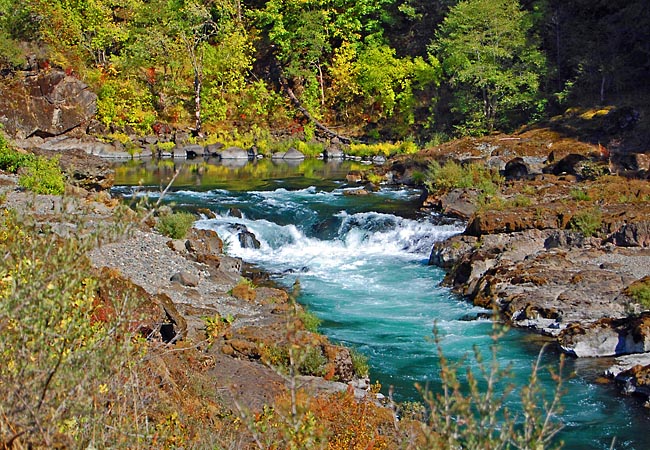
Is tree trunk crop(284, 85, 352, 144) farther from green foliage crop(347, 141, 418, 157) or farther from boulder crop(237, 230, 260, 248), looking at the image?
boulder crop(237, 230, 260, 248)

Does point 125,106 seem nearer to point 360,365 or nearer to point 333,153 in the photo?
point 333,153

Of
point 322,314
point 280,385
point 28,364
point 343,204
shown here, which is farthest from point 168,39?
point 28,364

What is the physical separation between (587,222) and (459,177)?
6.82 metres

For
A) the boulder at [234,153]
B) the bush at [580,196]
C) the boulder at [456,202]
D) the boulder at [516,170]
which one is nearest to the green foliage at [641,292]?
the bush at [580,196]

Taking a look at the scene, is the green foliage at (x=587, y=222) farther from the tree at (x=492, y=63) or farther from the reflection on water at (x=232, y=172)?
the tree at (x=492, y=63)

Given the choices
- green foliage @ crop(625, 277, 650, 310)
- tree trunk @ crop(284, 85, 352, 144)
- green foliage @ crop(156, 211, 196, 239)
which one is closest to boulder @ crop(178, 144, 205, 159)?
tree trunk @ crop(284, 85, 352, 144)

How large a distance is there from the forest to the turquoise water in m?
11.6

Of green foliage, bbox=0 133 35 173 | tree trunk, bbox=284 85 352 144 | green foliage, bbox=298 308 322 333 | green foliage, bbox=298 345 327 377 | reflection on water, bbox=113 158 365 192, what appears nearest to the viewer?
green foliage, bbox=298 345 327 377

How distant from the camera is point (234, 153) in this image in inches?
1425

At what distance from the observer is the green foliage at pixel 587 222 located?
16.9 metres

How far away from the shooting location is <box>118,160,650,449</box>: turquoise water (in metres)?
10.0

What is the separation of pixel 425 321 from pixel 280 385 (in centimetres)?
527

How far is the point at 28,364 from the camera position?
3781mm

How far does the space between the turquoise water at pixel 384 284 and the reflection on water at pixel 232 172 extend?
2.93 feet
